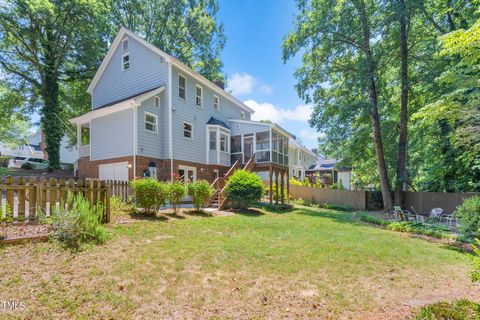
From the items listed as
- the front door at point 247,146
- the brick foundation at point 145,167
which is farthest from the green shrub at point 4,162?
the front door at point 247,146

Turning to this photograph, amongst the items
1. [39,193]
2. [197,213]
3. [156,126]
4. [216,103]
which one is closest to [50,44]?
[156,126]

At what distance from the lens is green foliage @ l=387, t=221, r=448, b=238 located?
34.6 feet

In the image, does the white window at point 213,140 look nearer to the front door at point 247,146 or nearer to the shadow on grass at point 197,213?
the front door at point 247,146

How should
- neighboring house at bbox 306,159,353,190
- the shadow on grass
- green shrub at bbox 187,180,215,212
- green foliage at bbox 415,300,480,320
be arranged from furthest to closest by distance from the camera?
1. neighboring house at bbox 306,159,353,190
2. green shrub at bbox 187,180,215,212
3. the shadow on grass
4. green foliage at bbox 415,300,480,320

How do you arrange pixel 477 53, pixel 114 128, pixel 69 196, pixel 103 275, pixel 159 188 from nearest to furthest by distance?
pixel 103 275 < pixel 69 196 < pixel 477 53 < pixel 159 188 < pixel 114 128

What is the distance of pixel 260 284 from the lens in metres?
4.70

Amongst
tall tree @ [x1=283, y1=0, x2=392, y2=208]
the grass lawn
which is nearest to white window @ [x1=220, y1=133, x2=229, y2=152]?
tall tree @ [x1=283, y1=0, x2=392, y2=208]

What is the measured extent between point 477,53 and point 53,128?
24.6 metres

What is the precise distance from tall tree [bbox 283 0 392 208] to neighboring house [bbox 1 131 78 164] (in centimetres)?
2640

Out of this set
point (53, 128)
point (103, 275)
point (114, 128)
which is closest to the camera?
point (103, 275)

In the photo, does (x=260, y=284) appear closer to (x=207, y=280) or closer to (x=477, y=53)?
(x=207, y=280)

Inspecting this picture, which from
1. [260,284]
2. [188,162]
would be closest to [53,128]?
[188,162]

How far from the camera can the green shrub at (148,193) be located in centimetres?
902

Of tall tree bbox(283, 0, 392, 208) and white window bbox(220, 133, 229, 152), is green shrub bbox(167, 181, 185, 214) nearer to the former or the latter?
white window bbox(220, 133, 229, 152)
